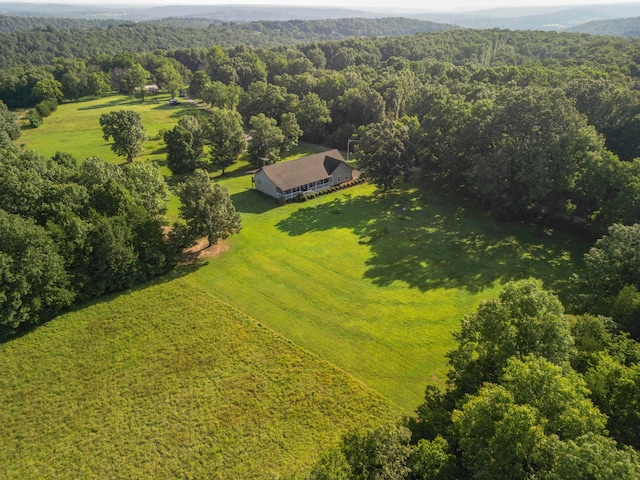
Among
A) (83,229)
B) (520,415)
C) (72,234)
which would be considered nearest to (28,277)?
(72,234)

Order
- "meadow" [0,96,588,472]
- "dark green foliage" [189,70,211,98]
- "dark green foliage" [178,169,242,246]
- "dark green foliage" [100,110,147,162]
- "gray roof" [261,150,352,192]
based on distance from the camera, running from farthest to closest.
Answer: "dark green foliage" [189,70,211,98] → "dark green foliage" [100,110,147,162] → "gray roof" [261,150,352,192] → "dark green foliage" [178,169,242,246] → "meadow" [0,96,588,472]

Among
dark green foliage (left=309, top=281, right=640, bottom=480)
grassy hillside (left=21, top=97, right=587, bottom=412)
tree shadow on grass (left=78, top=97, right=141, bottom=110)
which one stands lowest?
tree shadow on grass (left=78, top=97, right=141, bottom=110)

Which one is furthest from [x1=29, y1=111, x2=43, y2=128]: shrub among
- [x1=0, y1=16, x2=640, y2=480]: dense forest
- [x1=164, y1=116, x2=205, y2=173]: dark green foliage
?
[x1=164, y1=116, x2=205, y2=173]: dark green foliage

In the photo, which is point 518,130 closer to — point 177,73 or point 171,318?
point 171,318

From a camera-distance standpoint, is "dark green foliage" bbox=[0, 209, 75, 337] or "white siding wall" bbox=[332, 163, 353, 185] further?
"white siding wall" bbox=[332, 163, 353, 185]

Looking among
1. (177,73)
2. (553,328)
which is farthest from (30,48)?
(553,328)

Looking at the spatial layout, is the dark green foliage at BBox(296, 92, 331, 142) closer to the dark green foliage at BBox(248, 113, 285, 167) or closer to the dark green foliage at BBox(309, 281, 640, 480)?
the dark green foliage at BBox(248, 113, 285, 167)

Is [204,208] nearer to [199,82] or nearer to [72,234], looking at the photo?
[72,234]
